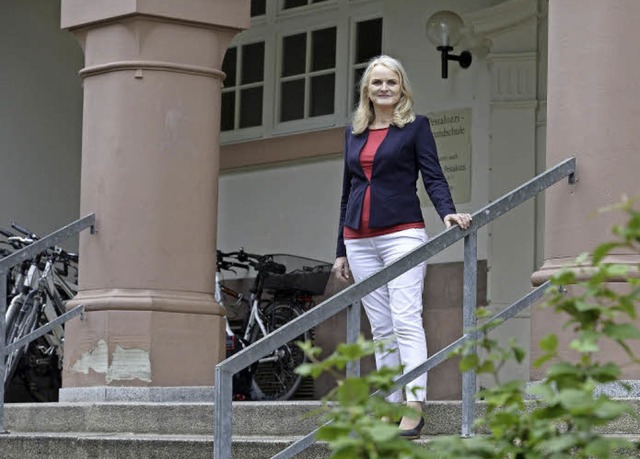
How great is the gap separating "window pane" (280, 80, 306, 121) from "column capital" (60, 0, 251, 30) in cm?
382

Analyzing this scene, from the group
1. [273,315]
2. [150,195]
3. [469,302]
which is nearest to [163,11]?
[150,195]

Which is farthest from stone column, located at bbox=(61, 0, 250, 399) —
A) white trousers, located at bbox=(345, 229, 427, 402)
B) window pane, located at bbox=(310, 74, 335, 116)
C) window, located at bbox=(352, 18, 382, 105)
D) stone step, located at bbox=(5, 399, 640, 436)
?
window pane, located at bbox=(310, 74, 335, 116)

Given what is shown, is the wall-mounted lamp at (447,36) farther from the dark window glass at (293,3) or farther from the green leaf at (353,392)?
the green leaf at (353,392)

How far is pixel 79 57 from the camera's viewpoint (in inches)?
561

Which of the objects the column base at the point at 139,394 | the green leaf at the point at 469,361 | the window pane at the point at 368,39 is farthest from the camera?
the window pane at the point at 368,39

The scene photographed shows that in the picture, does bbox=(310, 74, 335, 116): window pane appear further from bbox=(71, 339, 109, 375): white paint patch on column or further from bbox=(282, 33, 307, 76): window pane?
bbox=(71, 339, 109, 375): white paint patch on column

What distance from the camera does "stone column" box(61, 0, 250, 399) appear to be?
345 inches

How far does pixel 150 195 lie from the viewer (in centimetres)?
884

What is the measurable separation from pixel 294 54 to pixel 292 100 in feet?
1.22

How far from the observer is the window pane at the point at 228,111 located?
533 inches

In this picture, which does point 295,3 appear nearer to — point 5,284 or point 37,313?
point 37,313

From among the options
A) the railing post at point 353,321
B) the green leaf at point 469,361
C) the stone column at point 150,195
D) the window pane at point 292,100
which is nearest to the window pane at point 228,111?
the window pane at point 292,100

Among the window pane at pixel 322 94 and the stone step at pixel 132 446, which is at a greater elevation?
A: the window pane at pixel 322 94

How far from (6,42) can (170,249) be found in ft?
17.9
